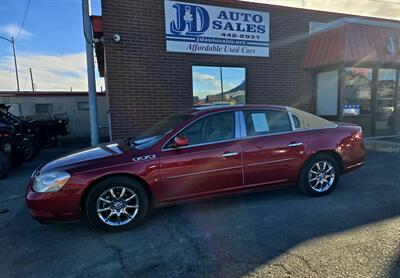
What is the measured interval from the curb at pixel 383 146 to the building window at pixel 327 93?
56.0 inches

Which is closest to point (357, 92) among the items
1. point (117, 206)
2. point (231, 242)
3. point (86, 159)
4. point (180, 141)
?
point (180, 141)

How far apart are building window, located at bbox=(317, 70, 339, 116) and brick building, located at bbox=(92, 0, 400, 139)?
33mm

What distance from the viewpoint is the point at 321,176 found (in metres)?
4.48

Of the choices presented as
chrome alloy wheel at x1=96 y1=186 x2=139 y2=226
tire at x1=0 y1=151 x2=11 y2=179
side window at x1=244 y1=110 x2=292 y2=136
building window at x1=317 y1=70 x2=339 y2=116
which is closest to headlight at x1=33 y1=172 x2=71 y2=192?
chrome alloy wheel at x1=96 y1=186 x2=139 y2=226

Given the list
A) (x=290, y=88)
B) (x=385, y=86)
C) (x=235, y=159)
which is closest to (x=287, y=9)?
(x=290, y=88)

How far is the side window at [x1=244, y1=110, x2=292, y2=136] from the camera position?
4162mm

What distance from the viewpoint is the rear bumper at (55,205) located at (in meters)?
3.24

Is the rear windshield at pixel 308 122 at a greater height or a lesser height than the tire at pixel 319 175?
greater

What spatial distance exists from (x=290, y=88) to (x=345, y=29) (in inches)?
90.3

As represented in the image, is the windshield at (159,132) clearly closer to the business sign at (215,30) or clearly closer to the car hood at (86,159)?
the car hood at (86,159)

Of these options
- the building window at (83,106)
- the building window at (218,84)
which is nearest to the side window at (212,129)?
the building window at (218,84)

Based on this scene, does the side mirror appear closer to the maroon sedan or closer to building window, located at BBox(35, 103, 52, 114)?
the maroon sedan

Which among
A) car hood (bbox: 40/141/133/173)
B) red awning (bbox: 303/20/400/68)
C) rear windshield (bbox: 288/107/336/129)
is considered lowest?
car hood (bbox: 40/141/133/173)

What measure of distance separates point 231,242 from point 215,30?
6556mm
